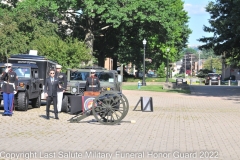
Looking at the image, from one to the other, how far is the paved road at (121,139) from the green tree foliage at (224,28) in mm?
19288

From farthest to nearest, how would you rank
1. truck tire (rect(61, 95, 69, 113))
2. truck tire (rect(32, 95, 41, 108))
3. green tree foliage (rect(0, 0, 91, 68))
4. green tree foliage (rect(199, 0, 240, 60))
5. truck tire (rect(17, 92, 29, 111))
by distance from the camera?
green tree foliage (rect(199, 0, 240, 60)) → green tree foliage (rect(0, 0, 91, 68)) → truck tire (rect(32, 95, 41, 108)) → truck tire (rect(17, 92, 29, 111)) → truck tire (rect(61, 95, 69, 113))

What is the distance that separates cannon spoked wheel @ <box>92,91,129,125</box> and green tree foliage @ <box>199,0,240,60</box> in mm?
20502

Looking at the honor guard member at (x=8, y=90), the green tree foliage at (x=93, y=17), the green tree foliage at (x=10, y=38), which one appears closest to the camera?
the honor guard member at (x=8, y=90)

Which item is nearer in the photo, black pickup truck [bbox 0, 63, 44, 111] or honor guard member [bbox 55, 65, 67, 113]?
honor guard member [bbox 55, 65, 67, 113]

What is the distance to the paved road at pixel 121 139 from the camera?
30.9 ft

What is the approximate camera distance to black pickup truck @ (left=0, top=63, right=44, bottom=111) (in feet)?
60.9

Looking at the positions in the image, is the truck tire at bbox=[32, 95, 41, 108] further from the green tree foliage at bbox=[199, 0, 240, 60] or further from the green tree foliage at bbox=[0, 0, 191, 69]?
the green tree foliage at bbox=[0, 0, 191, 69]

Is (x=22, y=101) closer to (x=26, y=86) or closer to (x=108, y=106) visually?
(x=26, y=86)

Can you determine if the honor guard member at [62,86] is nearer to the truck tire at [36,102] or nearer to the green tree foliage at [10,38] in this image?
the truck tire at [36,102]

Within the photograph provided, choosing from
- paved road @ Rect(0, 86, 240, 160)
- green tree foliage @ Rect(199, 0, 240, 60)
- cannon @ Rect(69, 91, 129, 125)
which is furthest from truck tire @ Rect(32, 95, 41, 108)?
green tree foliage @ Rect(199, 0, 240, 60)

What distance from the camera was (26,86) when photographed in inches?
747

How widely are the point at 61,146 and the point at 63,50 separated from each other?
2002 centimetres

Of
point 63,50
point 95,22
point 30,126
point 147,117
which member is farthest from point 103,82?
point 95,22

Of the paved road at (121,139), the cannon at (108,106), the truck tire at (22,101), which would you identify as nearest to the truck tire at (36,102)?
the truck tire at (22,101)
